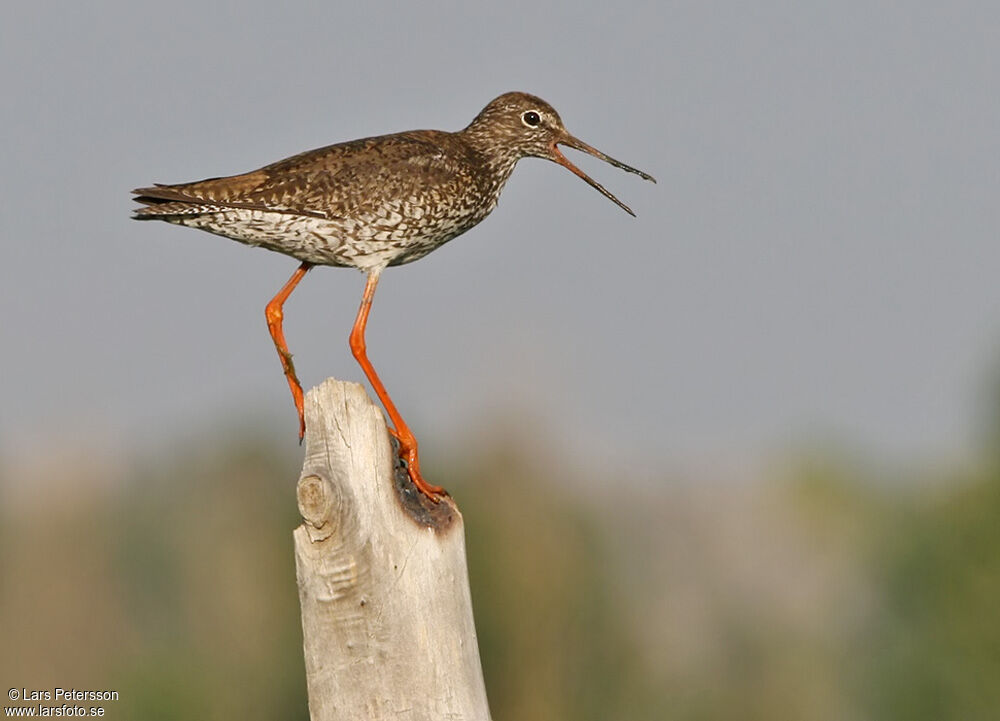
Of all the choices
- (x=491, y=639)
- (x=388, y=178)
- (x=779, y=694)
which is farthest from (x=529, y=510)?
(x=388, y=178)

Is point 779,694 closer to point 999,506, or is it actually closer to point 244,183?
point 999,506

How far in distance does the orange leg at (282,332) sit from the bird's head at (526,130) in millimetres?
2372

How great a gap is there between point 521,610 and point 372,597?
2021 cm

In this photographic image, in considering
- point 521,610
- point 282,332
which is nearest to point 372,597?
point 282,332

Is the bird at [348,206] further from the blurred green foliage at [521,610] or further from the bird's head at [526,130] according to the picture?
the blurred green foliage at [521,610]

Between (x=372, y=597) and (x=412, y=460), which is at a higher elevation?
(x=412, y=460)

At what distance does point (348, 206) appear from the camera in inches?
483

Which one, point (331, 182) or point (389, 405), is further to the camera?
point (331, 182)

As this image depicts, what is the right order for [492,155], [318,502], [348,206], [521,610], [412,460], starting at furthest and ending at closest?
[521,610] < [492,155] < [348,206] < [412,460] < [318,502]

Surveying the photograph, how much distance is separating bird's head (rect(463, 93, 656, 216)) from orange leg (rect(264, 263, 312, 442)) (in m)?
2.37

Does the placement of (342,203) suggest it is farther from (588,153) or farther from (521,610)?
(521,610)

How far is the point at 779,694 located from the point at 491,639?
1121 centimetres

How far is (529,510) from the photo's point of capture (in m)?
31.7

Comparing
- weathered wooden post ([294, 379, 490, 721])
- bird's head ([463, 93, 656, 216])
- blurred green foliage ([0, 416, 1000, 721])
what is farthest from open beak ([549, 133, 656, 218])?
blurred green foliage ([0, 416, 1000, 721])
